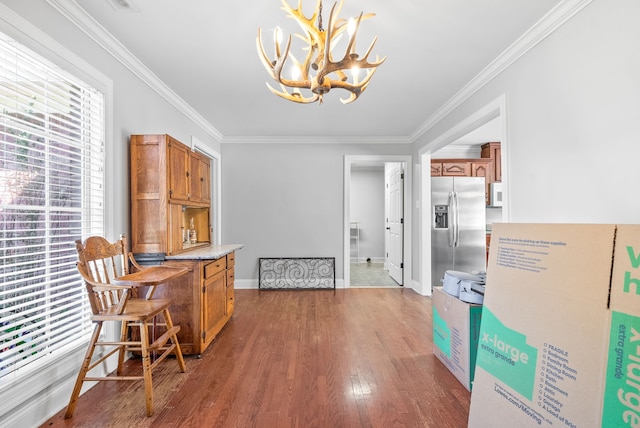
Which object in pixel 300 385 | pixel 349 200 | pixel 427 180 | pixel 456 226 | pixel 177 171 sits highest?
pixel 427 180

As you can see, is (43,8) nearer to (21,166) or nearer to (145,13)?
(145,13)

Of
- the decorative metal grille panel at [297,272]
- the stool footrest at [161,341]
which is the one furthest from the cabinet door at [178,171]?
the decorative metal grille panel at [297,272]

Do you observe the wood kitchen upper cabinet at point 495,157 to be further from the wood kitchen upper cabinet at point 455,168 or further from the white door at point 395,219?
the white door at point 395,219

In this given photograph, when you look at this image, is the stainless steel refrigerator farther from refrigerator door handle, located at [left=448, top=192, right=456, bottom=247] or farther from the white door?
the white door

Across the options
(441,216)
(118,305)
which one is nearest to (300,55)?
(118,305)

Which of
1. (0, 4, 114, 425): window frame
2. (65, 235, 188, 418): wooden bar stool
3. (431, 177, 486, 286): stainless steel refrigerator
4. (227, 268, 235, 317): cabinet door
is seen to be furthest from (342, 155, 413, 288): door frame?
(0, 4, 114, 425): window frame

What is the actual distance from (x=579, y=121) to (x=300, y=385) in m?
2.56

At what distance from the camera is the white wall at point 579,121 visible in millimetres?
1660

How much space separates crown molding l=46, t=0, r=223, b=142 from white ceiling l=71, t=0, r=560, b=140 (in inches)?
1.8

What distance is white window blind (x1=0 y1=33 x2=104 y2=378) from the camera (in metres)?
1.64

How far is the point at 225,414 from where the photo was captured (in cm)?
190

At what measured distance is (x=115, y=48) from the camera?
2.42 metres

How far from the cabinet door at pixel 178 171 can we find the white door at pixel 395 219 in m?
3.55

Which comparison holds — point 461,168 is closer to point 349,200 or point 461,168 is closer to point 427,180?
point 427,180
